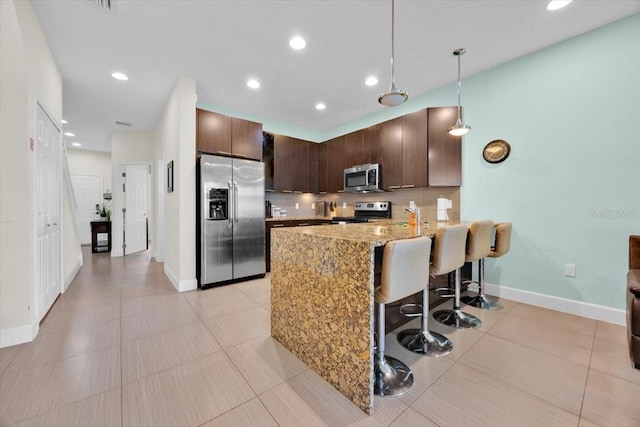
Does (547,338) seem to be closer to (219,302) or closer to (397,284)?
(397,284)

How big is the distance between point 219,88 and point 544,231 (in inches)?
176

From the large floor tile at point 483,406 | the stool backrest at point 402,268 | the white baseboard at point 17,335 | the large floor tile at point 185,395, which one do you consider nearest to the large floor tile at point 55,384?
the large floor tile at point 185,395

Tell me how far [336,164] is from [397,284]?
3708 mm

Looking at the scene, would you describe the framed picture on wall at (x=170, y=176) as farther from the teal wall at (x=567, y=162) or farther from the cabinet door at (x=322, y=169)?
the teal wall at (x=567, y=162)

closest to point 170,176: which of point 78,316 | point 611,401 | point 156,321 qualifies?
point 78,316

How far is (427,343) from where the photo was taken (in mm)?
1997

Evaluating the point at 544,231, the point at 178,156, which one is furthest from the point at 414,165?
the point at 178,156

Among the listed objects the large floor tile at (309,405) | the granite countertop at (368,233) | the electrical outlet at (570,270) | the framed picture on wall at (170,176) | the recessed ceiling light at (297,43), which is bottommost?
the large floor tile at (309,405)

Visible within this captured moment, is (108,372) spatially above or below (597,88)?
below

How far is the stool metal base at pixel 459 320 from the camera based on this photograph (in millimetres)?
2363

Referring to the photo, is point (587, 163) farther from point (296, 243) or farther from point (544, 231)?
point (296, 243)

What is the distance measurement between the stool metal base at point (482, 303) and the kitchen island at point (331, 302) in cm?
166

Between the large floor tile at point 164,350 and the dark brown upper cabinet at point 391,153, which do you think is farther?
the dark brown upper cabinet at point 391,153

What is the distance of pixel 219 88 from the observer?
363cm
